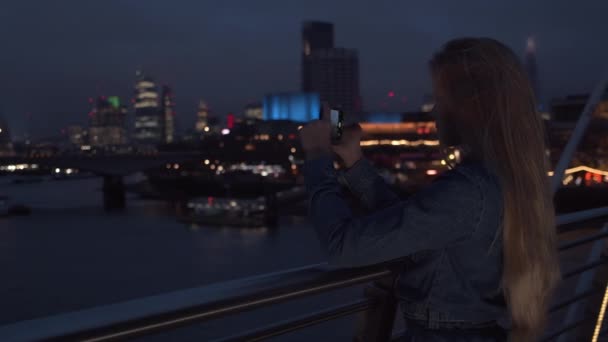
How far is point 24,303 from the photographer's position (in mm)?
13258

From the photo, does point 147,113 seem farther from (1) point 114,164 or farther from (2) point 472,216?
(2) point 472,216

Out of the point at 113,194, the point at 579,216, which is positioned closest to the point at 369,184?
the point at 579,216

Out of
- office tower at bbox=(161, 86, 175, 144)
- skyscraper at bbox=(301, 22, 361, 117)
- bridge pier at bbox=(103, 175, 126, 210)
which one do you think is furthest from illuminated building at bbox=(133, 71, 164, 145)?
bridge pier at bbox=(103, 175, 126, 210)

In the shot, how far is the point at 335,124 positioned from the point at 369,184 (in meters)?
0.18

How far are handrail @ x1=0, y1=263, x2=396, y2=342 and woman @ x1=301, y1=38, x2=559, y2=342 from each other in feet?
0.48

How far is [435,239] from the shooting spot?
0.74 m

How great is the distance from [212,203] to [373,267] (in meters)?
28.8

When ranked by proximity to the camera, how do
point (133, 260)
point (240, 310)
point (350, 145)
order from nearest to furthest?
1. point (240, 310)
2. point (350, 145)
3. point (133, 260)

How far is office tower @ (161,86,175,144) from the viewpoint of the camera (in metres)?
103

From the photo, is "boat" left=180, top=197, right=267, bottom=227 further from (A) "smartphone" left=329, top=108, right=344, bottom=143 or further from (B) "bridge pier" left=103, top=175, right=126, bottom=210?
(A) "smartphone" left=329, top=108, right=344, bottom=143

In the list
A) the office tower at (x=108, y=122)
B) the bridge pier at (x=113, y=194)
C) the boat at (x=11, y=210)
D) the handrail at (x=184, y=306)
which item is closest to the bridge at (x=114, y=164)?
the bridge pier at (x=113, y=194)

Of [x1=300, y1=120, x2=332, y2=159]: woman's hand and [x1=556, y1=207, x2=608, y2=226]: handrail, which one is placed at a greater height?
[x1=300, y1=120, x2=332, y2=159]: woman's hand

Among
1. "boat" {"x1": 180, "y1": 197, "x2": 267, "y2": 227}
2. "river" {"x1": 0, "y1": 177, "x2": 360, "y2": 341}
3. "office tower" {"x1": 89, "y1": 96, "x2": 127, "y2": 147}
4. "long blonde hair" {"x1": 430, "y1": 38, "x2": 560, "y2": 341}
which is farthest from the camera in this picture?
"office tower" {"x1": 89, "y1": 96, "x2": 127, "y2": 147}

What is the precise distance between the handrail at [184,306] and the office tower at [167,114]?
9861 cm
